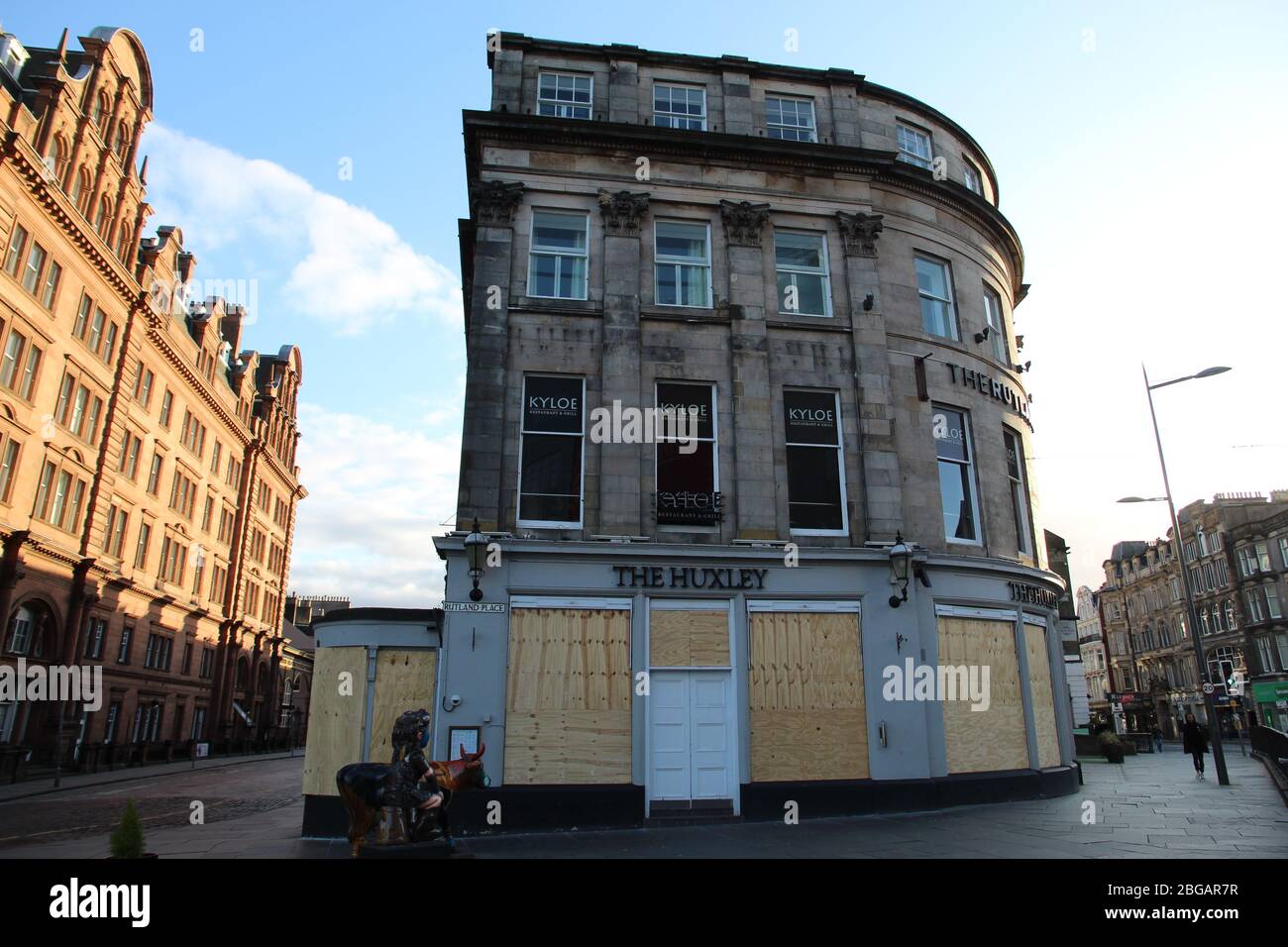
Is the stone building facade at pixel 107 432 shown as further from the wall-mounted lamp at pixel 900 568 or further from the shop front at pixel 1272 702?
the shop front at pixel 1272 702

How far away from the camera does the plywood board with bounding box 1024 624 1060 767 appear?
1688cm

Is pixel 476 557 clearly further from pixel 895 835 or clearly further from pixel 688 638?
pixel 895 835

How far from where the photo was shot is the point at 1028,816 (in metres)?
13.4

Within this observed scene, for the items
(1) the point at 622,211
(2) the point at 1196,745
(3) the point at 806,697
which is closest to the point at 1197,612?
(2) the point at 1196,745

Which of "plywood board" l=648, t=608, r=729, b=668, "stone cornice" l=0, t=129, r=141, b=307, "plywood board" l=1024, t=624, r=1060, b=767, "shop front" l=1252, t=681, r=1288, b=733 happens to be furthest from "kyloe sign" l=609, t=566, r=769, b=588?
"shop front" l=1252, t=681, r=1288, b=733

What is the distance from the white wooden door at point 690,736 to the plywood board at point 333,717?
5282mm

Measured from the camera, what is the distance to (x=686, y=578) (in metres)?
14.6

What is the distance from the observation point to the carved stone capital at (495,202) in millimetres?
16562

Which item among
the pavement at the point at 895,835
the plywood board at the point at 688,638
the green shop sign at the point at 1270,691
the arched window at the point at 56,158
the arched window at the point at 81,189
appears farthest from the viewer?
the green shop sign at the point at 1270,691

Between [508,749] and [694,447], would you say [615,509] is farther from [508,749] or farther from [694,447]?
[508,749]

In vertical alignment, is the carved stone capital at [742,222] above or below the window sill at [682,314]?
above

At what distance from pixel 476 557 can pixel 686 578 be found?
4.03 meters

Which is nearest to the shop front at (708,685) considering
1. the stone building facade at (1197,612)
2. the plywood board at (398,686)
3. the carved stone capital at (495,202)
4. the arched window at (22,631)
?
the plywood board at (398,686)

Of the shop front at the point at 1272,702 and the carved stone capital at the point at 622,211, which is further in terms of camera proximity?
the shop front at the point at 1272,702
